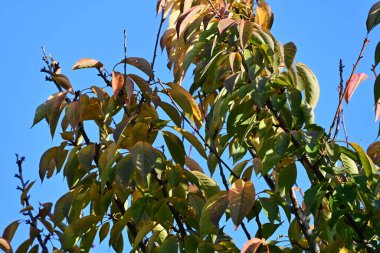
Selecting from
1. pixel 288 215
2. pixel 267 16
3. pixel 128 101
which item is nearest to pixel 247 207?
pixel 288 215

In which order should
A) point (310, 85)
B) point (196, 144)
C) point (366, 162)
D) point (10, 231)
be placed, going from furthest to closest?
1. point (10, 231)
2. point (310, 85)
3. point (196, 144)
4. point (366, 162)

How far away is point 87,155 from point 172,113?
0.97ft

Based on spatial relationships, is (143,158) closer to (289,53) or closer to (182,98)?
(182,98)

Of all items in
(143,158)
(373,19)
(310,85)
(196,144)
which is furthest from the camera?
(310,85)

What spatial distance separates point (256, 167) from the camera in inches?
88.3

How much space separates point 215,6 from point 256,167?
0.66m

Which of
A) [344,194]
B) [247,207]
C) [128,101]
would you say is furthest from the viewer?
[128,101]

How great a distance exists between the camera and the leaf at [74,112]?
2.17 metres

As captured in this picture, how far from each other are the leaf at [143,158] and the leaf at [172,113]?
0.26 metres

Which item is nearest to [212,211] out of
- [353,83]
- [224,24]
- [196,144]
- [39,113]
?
[196,144]

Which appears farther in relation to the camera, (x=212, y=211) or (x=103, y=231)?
(x=103, y=231)

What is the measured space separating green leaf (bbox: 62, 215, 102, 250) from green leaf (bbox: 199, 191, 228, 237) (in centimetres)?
42

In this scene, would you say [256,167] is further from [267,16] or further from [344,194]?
[267,16]

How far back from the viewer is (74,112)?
86.3 inches
